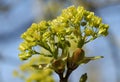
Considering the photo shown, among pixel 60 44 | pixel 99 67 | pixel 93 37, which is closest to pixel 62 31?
pixel 60 44

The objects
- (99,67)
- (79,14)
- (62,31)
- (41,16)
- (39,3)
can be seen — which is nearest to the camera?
(62,31)

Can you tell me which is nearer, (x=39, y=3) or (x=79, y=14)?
(x=79, y=14)

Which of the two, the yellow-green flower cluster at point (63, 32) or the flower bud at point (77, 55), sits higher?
the yellow-green flower cluster at point (63, 32)

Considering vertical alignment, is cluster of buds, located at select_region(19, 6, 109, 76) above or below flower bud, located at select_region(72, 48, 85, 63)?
above

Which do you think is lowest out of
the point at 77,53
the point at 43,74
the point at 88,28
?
the point at 77,53

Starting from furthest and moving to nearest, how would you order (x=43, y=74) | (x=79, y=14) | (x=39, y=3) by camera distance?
(x=39, y=3)
(x=43, y=74)
(x=79, y=14)

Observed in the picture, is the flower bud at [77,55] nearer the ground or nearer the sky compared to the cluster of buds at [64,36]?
nearer the ground

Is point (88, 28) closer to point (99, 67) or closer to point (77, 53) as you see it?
point (77, 53)

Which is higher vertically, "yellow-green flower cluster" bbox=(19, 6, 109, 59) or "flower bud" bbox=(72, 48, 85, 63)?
"yellow-green flower cluster" bbox=(19, 6, 109, 59)
